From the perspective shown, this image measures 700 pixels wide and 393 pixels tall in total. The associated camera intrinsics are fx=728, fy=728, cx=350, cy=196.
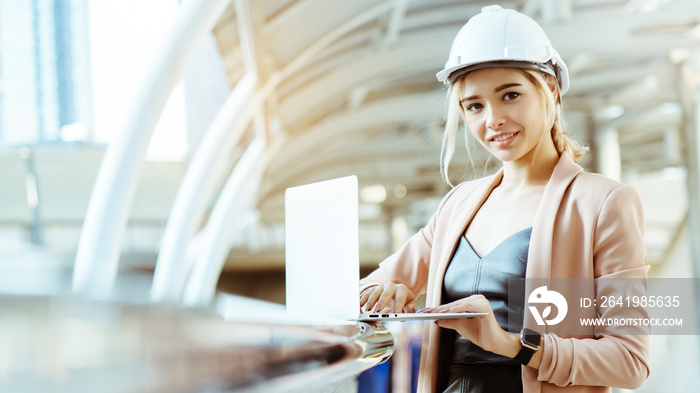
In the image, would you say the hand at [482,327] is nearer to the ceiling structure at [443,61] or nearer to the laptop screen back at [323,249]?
the laptop screen back at [323,249]

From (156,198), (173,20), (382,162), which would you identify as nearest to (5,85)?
(173,20)

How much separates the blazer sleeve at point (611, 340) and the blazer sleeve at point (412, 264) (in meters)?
0.68

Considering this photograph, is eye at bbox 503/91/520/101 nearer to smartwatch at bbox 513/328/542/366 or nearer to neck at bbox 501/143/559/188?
neck at bbox 501/143/559/188

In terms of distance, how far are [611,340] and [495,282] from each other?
1.24 feet

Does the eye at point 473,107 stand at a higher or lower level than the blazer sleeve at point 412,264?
higher

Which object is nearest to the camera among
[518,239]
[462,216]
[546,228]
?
[546,228]

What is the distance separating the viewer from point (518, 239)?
2236 mm

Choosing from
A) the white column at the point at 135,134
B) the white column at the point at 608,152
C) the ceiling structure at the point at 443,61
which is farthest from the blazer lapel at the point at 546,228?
the white column at the point at 608,152

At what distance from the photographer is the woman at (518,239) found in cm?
197

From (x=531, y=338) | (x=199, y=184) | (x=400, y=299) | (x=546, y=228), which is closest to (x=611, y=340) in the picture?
(x=531, y=338)

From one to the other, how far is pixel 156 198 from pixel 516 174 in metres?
16.6

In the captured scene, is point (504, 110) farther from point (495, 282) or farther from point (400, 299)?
point (400, 299)

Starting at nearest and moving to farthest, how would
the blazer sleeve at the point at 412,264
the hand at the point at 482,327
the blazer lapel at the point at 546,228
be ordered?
the hand at the point at 482,327
the blazer lapel at the point at 546,228
the blazer sleeve at the point at 412,264

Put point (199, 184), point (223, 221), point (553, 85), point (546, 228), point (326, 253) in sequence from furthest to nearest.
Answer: point (223, 221) < point (199, 184) < point (553, 85) < point (546, 228) < point (326, 253)
